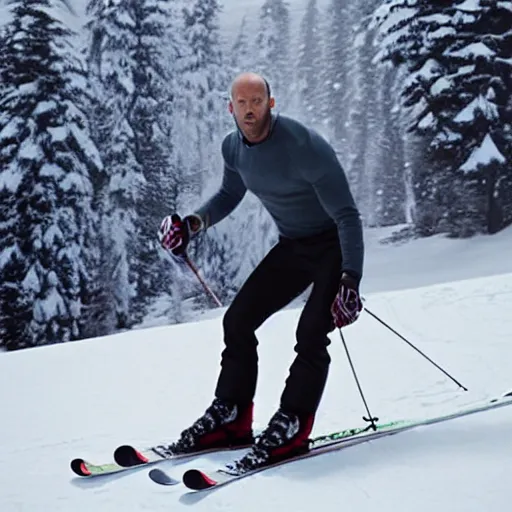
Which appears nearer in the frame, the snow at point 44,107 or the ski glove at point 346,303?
the ski glove at point 346,303

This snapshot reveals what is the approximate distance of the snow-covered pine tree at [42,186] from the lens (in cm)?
1955

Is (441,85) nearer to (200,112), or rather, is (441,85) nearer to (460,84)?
(460,84)

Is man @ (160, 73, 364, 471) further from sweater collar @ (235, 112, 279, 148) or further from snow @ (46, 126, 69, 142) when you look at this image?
snow @ (46, 126, 69, 142)

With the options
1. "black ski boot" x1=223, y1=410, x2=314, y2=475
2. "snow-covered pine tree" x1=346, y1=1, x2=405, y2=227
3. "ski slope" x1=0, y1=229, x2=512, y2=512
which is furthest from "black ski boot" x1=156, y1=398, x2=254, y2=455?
"snow-covered pine tree" x1=346, y1=1, x2=405, y2=227

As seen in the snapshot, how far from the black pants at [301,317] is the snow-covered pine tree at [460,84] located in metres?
18.3

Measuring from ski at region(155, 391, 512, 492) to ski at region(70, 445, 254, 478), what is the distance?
271 millimetres

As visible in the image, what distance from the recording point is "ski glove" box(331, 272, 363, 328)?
342 cm

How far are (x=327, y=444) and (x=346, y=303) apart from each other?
0.81 metres

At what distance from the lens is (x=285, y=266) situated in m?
3.84

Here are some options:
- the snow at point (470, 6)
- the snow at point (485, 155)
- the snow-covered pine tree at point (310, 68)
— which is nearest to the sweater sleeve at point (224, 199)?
the snow at point (485, 155)

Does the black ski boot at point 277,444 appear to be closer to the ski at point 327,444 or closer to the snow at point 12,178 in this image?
the ski at point 327,444

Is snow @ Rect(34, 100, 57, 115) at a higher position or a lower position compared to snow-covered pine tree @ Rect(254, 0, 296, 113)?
lower

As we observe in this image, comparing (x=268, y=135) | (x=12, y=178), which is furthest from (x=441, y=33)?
(x=268, y=135)

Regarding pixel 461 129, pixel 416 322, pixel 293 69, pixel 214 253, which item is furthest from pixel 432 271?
pixel 416 322
